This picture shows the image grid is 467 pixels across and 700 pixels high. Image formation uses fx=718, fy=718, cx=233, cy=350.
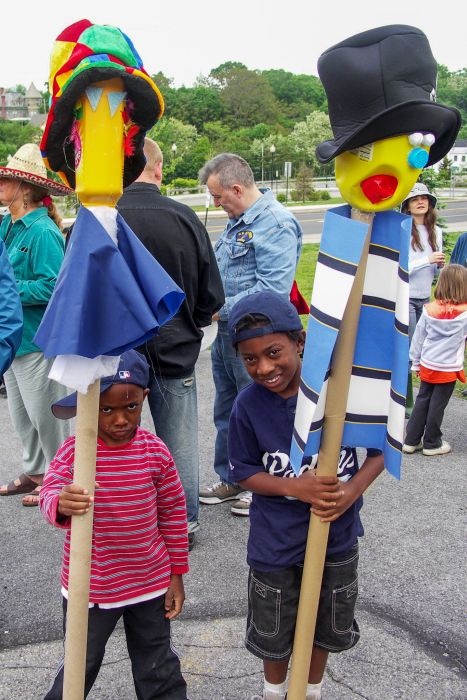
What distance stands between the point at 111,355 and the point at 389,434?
81 cm

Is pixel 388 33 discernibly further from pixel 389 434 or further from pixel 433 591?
pixel 433 591

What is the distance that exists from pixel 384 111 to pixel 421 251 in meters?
4.59

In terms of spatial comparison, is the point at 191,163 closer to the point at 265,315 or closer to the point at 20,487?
the point at 20,487

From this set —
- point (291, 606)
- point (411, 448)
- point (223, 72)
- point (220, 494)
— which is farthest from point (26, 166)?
point (223, 72)

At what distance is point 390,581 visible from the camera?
347 centimetres

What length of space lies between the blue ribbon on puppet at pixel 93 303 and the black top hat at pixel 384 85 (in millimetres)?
612

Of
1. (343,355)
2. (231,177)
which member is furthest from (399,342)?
(231,177)

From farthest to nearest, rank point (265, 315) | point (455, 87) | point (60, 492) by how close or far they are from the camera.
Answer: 1. point (455, 87)
2. point (265, 315)
3. point (60, 492)

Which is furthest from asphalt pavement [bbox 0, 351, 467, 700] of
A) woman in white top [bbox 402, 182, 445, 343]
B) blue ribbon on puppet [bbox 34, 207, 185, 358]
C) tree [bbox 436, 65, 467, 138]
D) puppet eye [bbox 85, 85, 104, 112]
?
tree [bbox 436, 65, 467, 138]

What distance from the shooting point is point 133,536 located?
227 cm

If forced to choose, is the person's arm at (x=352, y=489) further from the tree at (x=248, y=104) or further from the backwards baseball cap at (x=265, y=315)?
the tree at (x=248, y=104)

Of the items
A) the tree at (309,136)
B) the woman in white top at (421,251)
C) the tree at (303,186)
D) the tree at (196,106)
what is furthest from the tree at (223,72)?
the woman in white top at (421,251)

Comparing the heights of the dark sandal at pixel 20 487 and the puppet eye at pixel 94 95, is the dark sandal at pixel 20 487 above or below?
below

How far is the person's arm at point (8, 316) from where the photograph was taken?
2823 millimetres
